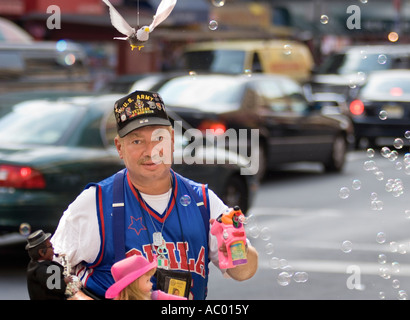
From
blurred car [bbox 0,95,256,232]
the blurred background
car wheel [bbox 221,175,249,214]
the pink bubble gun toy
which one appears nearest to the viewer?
the pink bubble gun toy

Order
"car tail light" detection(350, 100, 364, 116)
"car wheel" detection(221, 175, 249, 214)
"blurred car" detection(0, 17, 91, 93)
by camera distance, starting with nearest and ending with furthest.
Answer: "car wheel" detection(221, 175, 249, 214) → "blurred car" detection(0, 17, 91, 93) → "car tail light" detection(350, 100, 364, 116)

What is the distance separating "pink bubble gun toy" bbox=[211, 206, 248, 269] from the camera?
289 cm

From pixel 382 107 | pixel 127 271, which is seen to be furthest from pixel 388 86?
pixel 127 271

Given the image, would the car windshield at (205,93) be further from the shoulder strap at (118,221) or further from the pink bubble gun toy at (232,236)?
the pink bubble gun toy at (232,236)

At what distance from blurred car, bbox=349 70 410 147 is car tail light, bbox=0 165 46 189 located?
391 inches

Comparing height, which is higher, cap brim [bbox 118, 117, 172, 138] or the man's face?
cap brim [bbox 118, 117, 172, 138]

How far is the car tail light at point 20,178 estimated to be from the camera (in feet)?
23.3

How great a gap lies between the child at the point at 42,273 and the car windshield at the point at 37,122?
4984 millimetres

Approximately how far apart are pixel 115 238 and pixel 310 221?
6.93 metres

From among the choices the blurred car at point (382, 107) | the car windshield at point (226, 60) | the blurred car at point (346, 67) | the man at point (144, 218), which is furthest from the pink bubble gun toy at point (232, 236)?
the blurred car at point (346, 67)

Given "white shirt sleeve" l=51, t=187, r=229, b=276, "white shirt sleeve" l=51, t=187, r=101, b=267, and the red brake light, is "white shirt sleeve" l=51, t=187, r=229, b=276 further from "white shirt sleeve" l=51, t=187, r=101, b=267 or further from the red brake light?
the red brake light

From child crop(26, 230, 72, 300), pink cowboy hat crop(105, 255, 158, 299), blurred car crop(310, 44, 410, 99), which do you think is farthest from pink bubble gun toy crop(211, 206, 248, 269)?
blurred car crop(310, 44, 410, 99)

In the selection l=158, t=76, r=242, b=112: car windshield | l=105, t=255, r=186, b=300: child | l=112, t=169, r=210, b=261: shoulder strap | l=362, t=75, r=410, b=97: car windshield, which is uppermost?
l=362, t=75, r=410, b=97: car windshield

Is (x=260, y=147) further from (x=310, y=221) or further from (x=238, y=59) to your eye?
(x=238, y=59)
